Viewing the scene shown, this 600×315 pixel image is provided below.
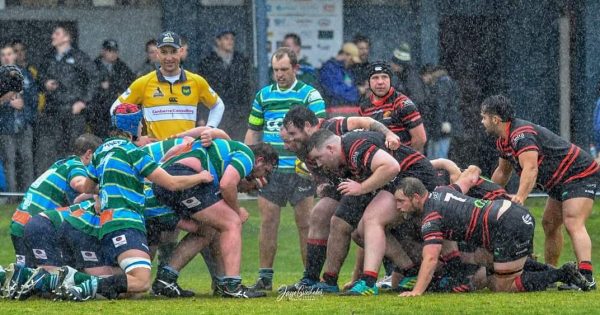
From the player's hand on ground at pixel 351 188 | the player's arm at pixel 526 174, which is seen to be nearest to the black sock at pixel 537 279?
the player's arm at pixel 526 174

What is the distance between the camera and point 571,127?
74.1 feet

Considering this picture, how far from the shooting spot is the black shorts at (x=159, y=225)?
1219 cm

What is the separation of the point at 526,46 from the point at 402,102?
9.87 m

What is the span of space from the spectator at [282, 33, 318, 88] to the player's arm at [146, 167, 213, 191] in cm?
702

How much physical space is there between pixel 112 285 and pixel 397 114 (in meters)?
3.17

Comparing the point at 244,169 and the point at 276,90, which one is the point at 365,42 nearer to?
the point at 276,90

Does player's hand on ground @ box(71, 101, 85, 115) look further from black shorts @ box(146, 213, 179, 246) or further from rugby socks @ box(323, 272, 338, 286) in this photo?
rugby socks @ box(323, 272, 338, 286)

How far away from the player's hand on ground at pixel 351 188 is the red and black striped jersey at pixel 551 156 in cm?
149

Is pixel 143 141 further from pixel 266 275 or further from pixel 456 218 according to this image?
pixel 456 218

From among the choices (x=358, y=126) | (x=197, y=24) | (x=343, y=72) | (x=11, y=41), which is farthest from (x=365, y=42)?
(x=358, y=126)

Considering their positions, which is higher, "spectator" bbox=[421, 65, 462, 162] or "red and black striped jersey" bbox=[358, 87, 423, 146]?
"red and black striped jersey" bbox=[358, 87, 423, 146]

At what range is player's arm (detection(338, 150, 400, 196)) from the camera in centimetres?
1177
